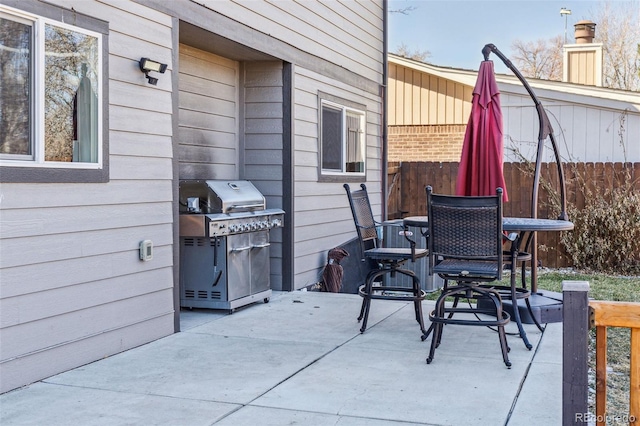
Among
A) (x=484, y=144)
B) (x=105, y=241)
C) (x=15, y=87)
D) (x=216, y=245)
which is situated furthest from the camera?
(x=216, y=245)

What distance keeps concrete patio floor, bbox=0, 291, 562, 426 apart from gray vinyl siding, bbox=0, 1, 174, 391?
17cm

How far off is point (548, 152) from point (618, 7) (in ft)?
39.9

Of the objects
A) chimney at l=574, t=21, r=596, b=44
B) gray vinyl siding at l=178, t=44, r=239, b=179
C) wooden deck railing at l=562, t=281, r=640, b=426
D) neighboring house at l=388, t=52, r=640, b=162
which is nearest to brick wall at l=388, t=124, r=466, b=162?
neighboring house at l=388, t=52, r=640, b=162

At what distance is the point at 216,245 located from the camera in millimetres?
5988

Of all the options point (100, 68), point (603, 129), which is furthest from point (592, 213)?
point (100, 68)

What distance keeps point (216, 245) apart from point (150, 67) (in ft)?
5.36

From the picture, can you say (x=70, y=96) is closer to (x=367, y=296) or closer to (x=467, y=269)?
(x=367, y=296)

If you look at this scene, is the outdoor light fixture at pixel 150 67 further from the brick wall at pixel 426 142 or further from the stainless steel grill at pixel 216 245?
the brick wall at pixel 426 142

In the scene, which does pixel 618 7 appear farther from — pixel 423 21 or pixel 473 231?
pixel 473 231

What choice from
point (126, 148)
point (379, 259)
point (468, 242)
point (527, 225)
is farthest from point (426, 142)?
point (126, 148)

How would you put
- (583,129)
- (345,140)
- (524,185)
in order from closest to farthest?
1. (345,140)
2. (524,185)
3. (583,129)

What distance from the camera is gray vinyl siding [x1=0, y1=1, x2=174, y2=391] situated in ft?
13.1

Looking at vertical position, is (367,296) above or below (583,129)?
below

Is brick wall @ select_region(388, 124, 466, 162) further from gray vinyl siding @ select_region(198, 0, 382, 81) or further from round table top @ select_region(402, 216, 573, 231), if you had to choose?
round table top @ select_region(402, 216, 573, 231)
